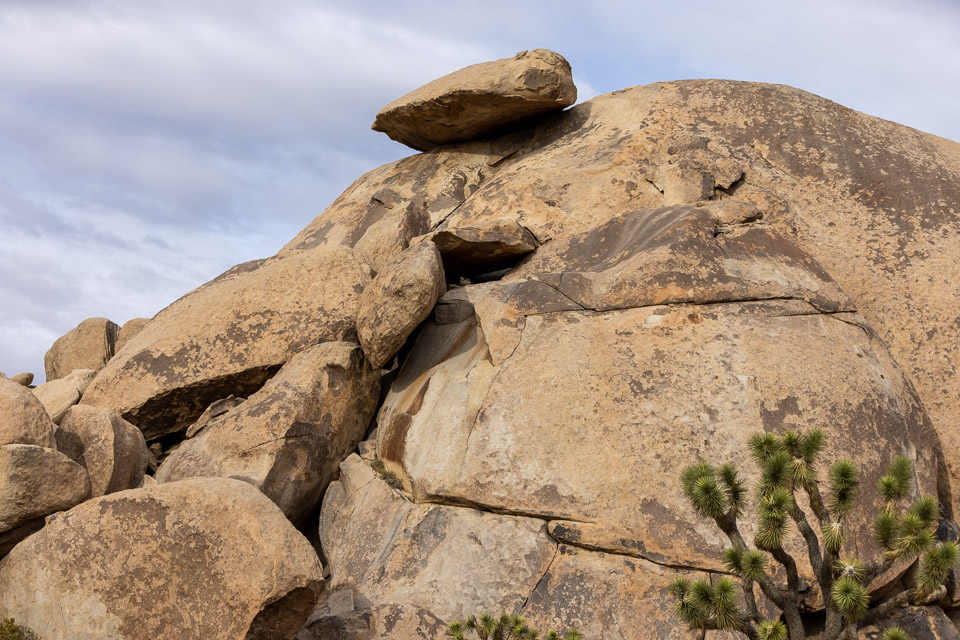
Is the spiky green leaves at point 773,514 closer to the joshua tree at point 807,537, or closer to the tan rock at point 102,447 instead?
the joshua tree at point 807,537

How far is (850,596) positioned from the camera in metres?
5.26

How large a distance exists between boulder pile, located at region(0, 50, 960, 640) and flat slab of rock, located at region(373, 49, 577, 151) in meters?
0.06

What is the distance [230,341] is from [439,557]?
434 cm

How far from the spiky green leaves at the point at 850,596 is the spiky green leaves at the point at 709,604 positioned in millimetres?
587

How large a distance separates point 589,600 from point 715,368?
238 centimetres

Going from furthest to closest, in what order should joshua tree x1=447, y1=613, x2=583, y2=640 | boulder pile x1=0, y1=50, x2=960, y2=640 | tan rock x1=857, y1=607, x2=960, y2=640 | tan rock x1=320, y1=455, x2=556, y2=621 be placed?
tan rock x1=320, y1=455, x2=556, y2=621, tan rock x1=857, y1=607, x2=960, y2=640, boulder pile x1=0, y1=50, x2=960, y2=640, joshua tree x1=447, y1=613, x2=583, y2=640

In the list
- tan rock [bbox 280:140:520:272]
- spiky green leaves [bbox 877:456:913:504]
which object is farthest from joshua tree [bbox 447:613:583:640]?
tan rock [bbox 280:140:520:272]

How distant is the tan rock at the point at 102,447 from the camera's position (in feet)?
26.8

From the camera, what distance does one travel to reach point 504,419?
27.4ft

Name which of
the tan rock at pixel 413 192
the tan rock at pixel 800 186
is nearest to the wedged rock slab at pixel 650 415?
the tan rock at pixel 800 186

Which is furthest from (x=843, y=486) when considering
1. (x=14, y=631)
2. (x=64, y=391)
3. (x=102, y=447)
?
(x=64, y=391)

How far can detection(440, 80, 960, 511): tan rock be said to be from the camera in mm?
→ 10180

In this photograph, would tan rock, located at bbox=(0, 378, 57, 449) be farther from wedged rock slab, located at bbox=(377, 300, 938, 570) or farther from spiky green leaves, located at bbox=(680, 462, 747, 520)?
spiky green leaves, located at bbox=(680, 462, 747, 520)

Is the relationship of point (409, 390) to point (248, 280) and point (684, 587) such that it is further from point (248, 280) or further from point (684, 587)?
point (684, 587)
